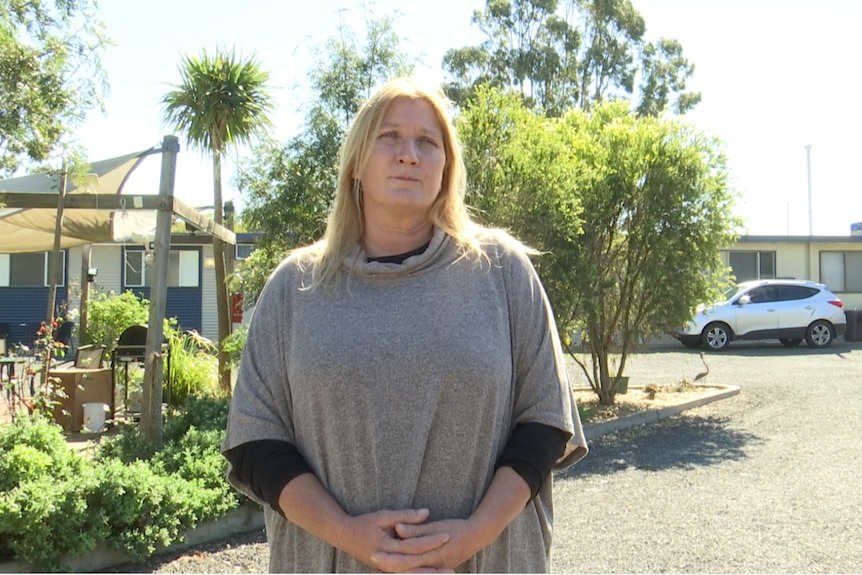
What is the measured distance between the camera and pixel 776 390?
12094 mm

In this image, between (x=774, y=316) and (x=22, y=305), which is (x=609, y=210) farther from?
(x=22, y=305)

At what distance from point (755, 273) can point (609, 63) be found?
12680mm

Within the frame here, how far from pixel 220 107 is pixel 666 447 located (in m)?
6.12

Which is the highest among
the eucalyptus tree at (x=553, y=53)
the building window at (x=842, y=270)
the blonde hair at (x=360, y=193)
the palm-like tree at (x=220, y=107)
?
the eucalyptus tree at (x=553, y=53)

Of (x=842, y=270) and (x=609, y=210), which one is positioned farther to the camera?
(x=842, y=270)

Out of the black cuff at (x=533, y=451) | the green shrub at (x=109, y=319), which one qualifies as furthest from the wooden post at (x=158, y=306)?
the green shrub at (x=109, y=319)

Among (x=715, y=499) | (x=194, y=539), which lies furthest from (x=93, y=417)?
(x=715, y=499)

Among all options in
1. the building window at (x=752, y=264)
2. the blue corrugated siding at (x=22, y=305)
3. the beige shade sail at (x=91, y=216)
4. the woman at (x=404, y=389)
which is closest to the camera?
the woman at (x=404, y=389)

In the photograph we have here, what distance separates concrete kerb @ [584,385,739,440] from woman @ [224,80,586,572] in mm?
6996

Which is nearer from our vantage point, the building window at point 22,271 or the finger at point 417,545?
the finger at point 417,545

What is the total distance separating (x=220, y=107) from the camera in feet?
30.8

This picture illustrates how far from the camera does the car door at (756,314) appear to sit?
19438 millimetres

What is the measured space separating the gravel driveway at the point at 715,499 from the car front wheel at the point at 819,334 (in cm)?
912

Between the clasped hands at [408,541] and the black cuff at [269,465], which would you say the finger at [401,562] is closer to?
the clasped hands at [408,541]
